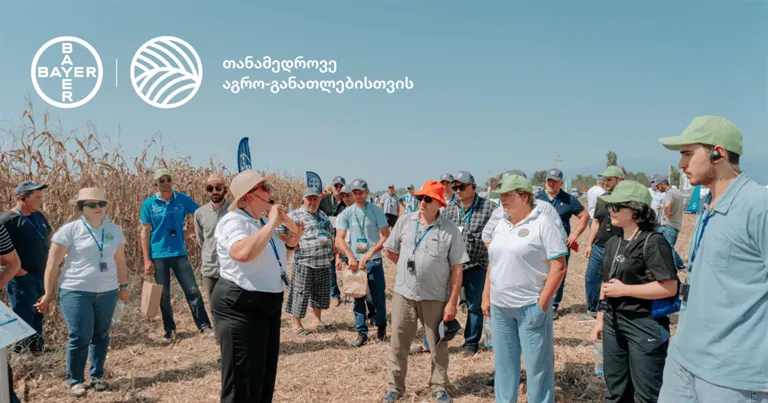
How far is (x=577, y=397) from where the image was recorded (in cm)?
439

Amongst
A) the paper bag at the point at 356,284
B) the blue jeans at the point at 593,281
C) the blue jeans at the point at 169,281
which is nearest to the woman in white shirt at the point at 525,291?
the paper bag at the point at 356,284

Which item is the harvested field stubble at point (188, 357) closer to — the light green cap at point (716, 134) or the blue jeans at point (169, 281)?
the blue jeans at point (169, 281)

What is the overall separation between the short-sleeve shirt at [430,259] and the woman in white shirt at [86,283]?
9.40 ft

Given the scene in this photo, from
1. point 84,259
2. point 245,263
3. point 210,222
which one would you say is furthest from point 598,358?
point 84,259

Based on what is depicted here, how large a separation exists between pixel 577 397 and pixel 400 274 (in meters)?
2.00

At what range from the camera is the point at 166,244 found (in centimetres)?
633

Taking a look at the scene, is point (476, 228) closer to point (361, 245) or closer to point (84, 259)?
point (361, 245)

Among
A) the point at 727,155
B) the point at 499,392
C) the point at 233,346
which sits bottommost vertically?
the point at 499,392

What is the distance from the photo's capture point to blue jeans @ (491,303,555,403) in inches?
138

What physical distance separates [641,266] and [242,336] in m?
2.71

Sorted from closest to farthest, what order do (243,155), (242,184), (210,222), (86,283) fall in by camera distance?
(242,184) → (243,155) → (86,283) → (210,222)

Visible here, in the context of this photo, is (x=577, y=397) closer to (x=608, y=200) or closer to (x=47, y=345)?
(x=608, y=200)

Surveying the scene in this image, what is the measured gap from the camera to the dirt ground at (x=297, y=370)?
4.64m

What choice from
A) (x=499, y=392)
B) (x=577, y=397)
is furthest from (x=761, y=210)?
(x=577, y=397)
